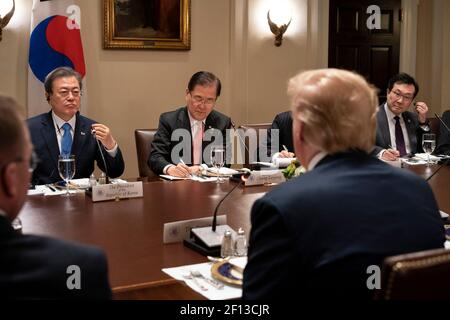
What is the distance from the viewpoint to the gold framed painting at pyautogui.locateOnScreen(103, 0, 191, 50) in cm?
495

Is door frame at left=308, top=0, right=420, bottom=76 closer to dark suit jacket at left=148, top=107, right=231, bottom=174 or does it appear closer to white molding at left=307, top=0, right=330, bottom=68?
white molding at left=307, top=0, right=330, bottom=68

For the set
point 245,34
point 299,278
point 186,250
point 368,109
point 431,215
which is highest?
point 245,34

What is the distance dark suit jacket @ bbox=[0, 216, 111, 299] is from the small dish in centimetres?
57

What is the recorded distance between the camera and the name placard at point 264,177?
318cm

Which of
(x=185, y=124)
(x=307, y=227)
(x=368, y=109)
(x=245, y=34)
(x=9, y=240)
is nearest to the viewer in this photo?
(x=9, y=240)

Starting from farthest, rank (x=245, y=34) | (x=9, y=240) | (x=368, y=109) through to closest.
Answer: (x=245, y=34), (x=368, y=109), (x=9, y=240)

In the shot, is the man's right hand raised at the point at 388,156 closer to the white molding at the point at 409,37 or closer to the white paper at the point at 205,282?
the white paper at the point at 205,282

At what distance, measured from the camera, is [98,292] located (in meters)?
1.16

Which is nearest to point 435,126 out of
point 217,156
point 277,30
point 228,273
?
point 277,30

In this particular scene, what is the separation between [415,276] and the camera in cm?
122

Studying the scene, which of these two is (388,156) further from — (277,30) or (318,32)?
(318,32)
